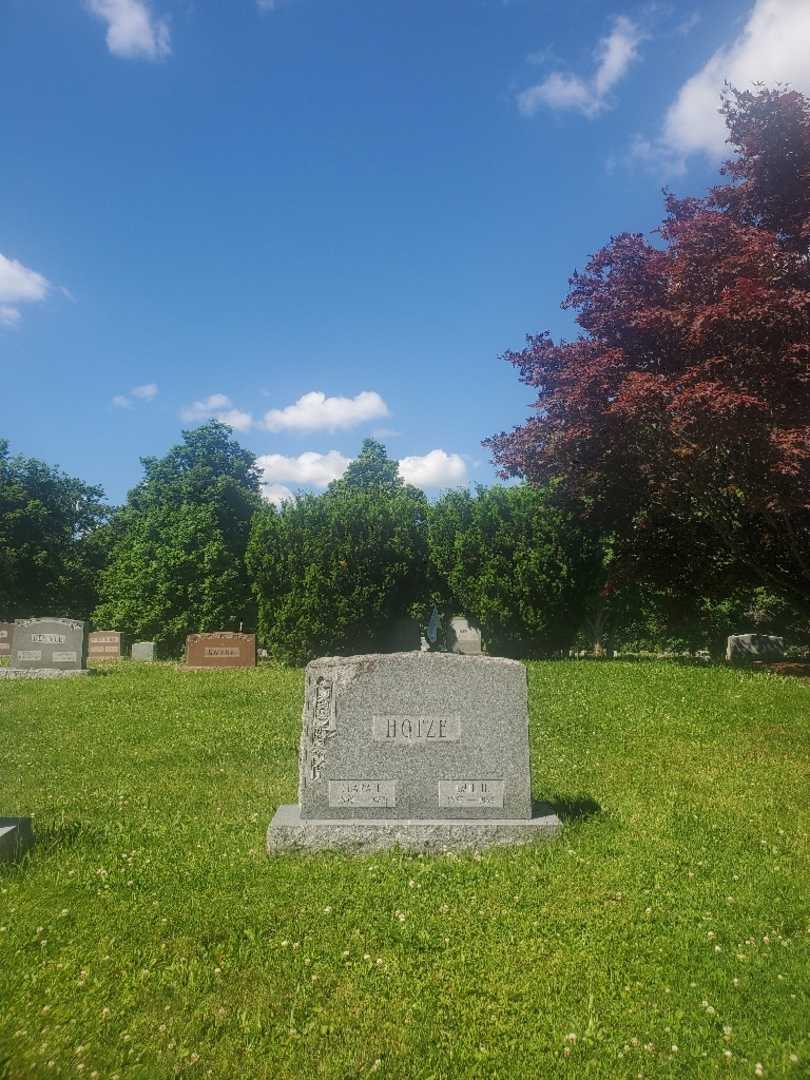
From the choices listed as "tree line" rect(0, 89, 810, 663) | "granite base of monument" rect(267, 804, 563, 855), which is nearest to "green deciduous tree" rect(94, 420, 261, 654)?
"tree line" rect(0, 89, 810, 663)

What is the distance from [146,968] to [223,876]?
146cm

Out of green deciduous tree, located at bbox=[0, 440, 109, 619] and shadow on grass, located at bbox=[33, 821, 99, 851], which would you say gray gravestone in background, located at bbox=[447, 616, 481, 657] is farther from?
green deciduous tree, located at bbox=[0, 440, 109, 619]

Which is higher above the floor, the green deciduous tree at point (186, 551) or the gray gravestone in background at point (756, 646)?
the green deciduous tree at point (186, 551)

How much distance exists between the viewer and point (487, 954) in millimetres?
4668

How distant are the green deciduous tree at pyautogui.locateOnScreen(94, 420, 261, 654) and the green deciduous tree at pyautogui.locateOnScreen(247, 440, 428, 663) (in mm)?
12265

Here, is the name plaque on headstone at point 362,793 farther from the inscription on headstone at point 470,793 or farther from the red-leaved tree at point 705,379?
the red-leaved tree at point 705,379

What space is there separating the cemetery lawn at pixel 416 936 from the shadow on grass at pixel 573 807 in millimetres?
47

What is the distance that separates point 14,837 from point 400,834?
10.9ft

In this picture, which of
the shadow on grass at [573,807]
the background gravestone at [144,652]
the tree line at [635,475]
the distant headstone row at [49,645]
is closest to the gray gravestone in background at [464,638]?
the tree line at [635,475]

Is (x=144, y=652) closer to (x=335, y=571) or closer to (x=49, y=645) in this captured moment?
(x=49, y=645)

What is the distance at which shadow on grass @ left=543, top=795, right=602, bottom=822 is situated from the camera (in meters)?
7.29

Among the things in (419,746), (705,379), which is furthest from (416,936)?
(705,379)

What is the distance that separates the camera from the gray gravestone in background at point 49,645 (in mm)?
21172

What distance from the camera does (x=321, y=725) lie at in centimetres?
681
